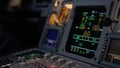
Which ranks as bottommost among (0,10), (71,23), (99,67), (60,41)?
(99,67)

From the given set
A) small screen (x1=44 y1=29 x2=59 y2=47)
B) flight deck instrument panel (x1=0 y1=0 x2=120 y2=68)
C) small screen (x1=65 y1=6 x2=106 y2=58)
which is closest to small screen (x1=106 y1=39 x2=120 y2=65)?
flight deck instrument panel (x1=0 y1=0 x2=120 y2=68)

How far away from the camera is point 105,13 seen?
1.61 metres

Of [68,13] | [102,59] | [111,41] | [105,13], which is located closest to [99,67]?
[102,59]

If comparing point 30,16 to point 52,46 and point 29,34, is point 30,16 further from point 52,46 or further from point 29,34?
point 52,46

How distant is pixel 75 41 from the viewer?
1.79 metres

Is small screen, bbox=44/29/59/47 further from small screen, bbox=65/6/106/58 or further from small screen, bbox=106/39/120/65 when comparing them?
small screen, bbox=106/39/120/65

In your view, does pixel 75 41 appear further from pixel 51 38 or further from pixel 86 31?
pixel 51 38

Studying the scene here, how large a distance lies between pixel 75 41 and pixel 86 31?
14cm

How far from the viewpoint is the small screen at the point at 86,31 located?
1639 millimetres

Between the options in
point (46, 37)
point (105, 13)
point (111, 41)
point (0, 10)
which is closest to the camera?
point (111, 41)

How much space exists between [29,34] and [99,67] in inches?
37.3

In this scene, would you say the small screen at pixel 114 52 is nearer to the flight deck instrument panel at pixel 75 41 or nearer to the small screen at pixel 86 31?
the flight deck instrument panel at pixel 75 41

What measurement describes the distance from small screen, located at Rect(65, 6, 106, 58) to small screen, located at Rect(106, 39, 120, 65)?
17 cm

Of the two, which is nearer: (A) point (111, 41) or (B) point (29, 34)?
(A) point (111, 41)
